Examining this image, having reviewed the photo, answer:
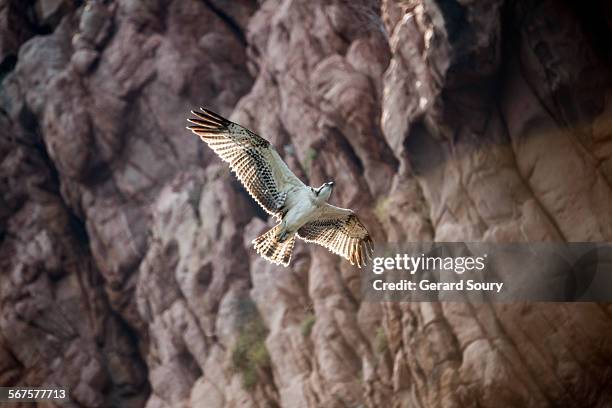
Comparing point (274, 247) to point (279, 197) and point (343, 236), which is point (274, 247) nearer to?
point (279, 197)

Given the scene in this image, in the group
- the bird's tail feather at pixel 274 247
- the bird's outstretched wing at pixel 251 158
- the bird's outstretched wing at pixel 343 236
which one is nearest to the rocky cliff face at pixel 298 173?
the bird's outstretched wing at pixel 343 236

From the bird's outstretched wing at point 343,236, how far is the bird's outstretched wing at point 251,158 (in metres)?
0.91

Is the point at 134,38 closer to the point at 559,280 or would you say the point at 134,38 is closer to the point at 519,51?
the point at 519,51

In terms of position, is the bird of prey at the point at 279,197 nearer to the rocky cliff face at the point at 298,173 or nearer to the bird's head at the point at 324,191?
the bird's head at the point at 324,191

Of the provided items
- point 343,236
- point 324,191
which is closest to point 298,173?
point 343,236

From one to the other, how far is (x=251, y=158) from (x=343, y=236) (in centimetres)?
237

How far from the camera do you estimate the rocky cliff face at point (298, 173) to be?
45.1 ft

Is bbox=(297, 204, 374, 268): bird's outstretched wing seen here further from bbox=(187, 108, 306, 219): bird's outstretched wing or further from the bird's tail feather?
bbox=(187, 108, 306, 219): bird's outstretched wing

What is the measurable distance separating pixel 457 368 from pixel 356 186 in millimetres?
5450

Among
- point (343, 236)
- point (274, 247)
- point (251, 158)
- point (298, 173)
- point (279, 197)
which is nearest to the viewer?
point (251, 158)

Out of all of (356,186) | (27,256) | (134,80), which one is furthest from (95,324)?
(356,186)

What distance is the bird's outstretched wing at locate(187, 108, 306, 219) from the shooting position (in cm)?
1242

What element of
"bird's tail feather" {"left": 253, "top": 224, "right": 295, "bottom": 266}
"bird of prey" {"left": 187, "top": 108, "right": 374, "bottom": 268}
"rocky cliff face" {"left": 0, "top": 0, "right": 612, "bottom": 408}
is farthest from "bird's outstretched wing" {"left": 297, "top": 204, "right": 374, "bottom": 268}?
"rocky cliff face" {"left": 0, "top": 0, "right": 612, "bottom": 408}

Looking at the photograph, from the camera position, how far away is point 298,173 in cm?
1898
